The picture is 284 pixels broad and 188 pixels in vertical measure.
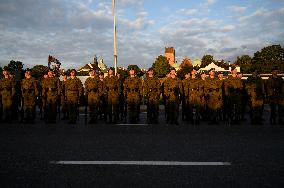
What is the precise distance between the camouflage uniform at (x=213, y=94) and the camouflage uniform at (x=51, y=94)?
19.6 ft

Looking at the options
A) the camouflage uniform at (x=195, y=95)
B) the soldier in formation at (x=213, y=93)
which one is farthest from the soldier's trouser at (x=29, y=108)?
the soldier in formation at (x=213, y=93)

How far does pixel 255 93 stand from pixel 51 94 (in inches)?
313

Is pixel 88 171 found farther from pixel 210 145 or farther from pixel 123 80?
pixel 123 80

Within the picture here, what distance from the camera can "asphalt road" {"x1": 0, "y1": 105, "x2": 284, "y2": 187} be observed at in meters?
4.53

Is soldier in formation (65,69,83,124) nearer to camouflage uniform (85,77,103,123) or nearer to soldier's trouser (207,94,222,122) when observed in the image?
camouflage uniform (85,77,103,123)

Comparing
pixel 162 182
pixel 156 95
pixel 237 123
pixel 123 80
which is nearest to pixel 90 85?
pixel 123 80

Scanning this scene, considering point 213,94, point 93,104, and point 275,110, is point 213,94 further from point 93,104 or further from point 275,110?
point 93,104

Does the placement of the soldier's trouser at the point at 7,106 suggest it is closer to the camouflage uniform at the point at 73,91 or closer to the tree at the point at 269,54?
the camouflage uniform at the point at 73,91

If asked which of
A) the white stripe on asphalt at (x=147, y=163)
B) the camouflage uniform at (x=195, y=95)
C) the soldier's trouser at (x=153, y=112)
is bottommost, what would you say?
the white stripe on asphalt at (x=147, y=163)

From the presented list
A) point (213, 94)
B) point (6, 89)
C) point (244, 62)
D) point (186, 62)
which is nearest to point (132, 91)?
point (213, 94)

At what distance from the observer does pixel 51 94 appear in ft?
44.9

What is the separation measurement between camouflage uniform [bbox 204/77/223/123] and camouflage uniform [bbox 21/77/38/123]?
673 centimetres

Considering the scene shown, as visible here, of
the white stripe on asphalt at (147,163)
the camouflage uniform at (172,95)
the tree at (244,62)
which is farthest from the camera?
the tree at (244,62)

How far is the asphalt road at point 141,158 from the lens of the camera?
178 inches
